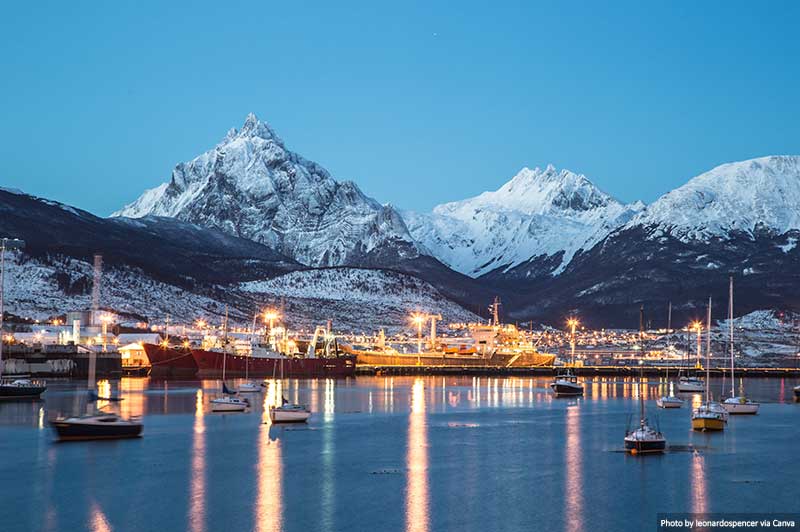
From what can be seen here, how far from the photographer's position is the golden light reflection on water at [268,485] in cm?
4416

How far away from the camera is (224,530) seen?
4259 cm

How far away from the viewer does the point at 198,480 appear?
176ft

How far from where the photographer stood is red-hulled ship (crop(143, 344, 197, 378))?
513 feet

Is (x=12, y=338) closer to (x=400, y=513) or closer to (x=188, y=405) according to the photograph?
(x=188, y=405)

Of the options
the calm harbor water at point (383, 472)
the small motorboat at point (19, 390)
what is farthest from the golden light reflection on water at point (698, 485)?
the small motorboat at point (19, 390)

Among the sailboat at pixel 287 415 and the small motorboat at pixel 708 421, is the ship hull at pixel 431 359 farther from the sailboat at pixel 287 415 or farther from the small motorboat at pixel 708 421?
the small motorboat at pixel 708 421

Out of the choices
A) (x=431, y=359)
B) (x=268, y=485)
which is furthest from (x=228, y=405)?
(x=431, y=359)

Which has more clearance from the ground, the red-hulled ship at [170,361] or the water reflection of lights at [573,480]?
the red-hulled ship at [170,361]

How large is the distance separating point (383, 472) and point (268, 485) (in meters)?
7.04

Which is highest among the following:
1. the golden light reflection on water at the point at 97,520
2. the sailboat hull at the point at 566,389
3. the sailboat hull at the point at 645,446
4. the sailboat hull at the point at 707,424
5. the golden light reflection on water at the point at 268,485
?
the sailboat hull at the point at 566,389

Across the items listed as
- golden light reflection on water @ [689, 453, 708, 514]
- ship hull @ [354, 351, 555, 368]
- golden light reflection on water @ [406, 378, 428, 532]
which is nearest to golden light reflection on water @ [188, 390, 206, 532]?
golden light reflection on water @ [406, 378, 428, 532]

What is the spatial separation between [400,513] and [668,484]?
1458cm

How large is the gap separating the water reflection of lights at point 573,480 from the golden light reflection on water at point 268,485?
11.9 m

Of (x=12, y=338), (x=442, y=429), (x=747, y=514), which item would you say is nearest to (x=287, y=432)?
(x=442, y=429)
